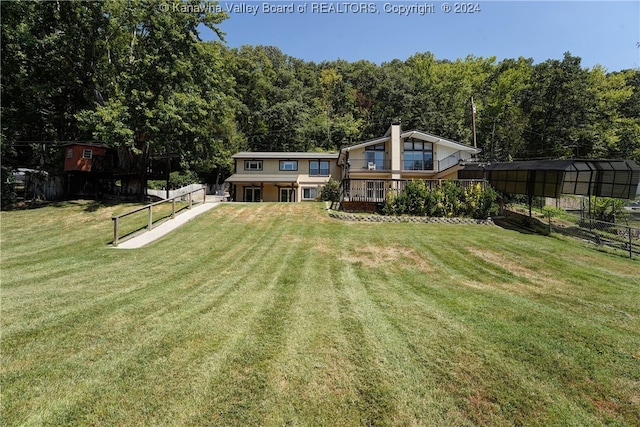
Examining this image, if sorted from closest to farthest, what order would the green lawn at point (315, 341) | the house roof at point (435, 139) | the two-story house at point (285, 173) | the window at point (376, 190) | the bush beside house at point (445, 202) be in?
1. the green lawn at point (315, 341)
2. the bush beside house at point (445, 202)
3. the window at point (376, 190)
4. the house roof at point (435, 139)
5. the two-story house at point (285, 173)

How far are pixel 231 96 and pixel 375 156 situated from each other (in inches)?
539

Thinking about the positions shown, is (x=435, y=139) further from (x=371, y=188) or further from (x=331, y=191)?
(x=371, y=188)

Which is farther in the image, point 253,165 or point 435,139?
point 253,165

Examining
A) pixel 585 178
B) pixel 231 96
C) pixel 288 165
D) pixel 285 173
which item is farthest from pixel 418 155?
pixel 231 96

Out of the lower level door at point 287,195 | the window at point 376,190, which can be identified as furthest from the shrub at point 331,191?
the window at point 376,190

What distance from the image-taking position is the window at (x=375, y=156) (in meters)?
24.2

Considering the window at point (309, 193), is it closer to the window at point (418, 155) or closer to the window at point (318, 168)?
the window at point (318, 168)

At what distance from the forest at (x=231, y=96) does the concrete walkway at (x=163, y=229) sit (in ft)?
17.0

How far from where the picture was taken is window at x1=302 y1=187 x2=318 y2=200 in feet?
90.9

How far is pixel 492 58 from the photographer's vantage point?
4134cm

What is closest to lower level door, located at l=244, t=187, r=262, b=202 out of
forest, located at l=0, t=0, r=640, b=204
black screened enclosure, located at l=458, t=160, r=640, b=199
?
forest, located at l=0, t=0, r=640, b=204

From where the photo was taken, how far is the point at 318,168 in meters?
28.2

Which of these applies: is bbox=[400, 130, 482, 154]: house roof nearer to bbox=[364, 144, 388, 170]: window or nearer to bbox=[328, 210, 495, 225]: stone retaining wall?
bbox=[364, 144, 388, 170]: window

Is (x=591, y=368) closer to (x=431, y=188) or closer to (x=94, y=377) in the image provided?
(x=94, y=377)
